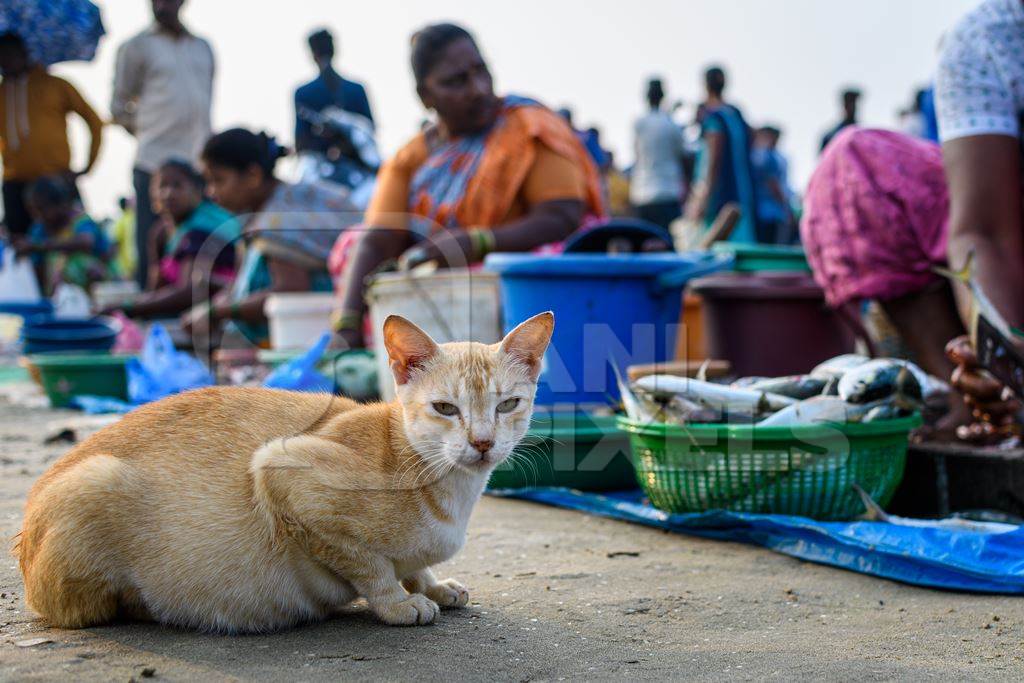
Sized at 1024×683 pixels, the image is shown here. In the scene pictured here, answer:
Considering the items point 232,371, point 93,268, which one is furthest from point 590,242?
point 93,268

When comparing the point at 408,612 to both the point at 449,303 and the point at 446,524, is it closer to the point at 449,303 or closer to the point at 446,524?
the point at 446,524

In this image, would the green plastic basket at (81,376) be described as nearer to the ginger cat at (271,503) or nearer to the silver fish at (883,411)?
the ginger cat at (271,503)

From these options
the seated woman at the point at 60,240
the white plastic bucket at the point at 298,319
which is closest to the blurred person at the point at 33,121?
the seated woman at the point at 60,240

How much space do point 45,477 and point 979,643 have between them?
6.21 feet

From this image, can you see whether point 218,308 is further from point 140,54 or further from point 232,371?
point 140,54

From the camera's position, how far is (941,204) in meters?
3.87

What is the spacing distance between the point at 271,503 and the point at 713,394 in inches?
58.5

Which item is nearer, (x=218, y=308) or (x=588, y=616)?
(x=588, y=616)

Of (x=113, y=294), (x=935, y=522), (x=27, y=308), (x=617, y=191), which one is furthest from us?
(x=617, y=191)

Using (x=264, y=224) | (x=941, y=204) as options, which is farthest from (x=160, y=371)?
(x=941, y=204)

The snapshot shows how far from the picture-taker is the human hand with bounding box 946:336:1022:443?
9.98ft

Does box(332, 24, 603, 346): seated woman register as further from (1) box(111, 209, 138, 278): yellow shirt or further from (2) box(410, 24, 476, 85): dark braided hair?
(1) box(111, 209, 138, 278): yellow shirt

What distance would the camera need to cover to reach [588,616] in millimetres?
2127

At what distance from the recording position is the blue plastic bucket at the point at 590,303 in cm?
357
